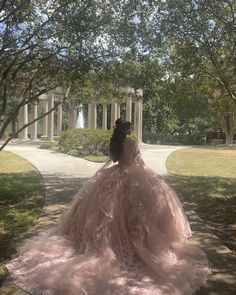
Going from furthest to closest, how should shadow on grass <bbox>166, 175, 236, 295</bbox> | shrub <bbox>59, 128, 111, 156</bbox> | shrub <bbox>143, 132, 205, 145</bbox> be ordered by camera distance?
1. shrub <bbox>143, 132, 205, 145</bbox>
2. shrub <bbox>59, 128, 111, 156</bbox>
3. shadow on grass <bbox>166, 175, 236, 295</bbox>

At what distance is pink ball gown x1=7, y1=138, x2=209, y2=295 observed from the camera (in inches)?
195

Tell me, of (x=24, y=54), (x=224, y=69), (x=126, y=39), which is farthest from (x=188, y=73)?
(x=24, y=54)

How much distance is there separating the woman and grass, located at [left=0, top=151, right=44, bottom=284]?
2.17ft

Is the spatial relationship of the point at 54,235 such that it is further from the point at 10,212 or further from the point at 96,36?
the point at 96,36

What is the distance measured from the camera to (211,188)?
45.6 feet

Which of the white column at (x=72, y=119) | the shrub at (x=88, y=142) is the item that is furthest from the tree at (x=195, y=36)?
the white column at (x=72, y=119)

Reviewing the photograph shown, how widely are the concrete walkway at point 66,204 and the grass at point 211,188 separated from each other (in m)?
0.32

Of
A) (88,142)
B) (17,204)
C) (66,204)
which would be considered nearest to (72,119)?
(88,142)

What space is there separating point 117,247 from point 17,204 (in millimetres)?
5483

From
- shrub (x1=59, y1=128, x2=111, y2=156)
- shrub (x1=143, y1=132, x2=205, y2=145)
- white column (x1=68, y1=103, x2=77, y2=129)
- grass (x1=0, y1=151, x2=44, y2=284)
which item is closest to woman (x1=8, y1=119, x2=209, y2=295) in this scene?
grass (x1=0, y1=151, x2=44, y2=284)

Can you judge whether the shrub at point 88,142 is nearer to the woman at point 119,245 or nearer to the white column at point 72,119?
the white column at point 72,119

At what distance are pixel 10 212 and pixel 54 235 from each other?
351 cm

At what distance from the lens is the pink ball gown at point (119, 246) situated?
4949mm

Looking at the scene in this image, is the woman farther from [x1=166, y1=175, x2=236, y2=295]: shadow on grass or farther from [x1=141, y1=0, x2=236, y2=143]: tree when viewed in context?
[x1=141, y1=0, x2=236, y2=143]: tree
